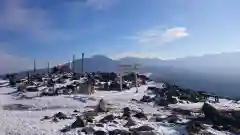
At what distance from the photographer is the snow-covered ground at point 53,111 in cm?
2230

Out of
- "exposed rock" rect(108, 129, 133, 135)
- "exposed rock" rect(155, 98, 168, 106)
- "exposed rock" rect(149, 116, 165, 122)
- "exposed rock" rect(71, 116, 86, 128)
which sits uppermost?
"exposed rock" rect(155, 98, 168, 106)

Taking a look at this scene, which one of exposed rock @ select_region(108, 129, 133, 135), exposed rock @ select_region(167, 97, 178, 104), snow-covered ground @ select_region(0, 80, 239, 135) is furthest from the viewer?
exposed rock @ select_region(167, 97, 178, 104)

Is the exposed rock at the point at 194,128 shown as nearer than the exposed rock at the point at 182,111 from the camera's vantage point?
Yes

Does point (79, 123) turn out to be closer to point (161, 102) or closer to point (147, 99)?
point (161, 102)

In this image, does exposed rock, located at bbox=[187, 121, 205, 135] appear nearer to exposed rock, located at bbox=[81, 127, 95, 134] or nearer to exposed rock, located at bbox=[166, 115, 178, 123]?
exposed rock, located at bbox=[166, 115, 178, 123]

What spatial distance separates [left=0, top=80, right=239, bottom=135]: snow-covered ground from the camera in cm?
2230

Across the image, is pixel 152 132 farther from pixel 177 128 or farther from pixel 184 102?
pixel 184 102

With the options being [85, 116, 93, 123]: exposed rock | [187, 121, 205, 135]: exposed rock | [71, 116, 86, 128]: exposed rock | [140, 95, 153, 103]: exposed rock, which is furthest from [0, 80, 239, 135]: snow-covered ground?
[140, 95, 153, 103]: exposed rock

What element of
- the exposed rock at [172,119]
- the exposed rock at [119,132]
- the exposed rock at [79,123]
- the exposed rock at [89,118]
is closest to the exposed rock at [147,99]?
the exposed rock at [172,119]

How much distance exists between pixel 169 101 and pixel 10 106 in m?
19.0

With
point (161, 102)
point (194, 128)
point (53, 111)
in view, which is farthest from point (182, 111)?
point (53, 111)

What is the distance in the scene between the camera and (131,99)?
128 ft

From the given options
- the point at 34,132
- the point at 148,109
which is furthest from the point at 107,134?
the point at 148,109

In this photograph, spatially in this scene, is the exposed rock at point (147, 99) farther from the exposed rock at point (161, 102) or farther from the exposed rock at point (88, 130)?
the exposed rock at point (88, 130)
